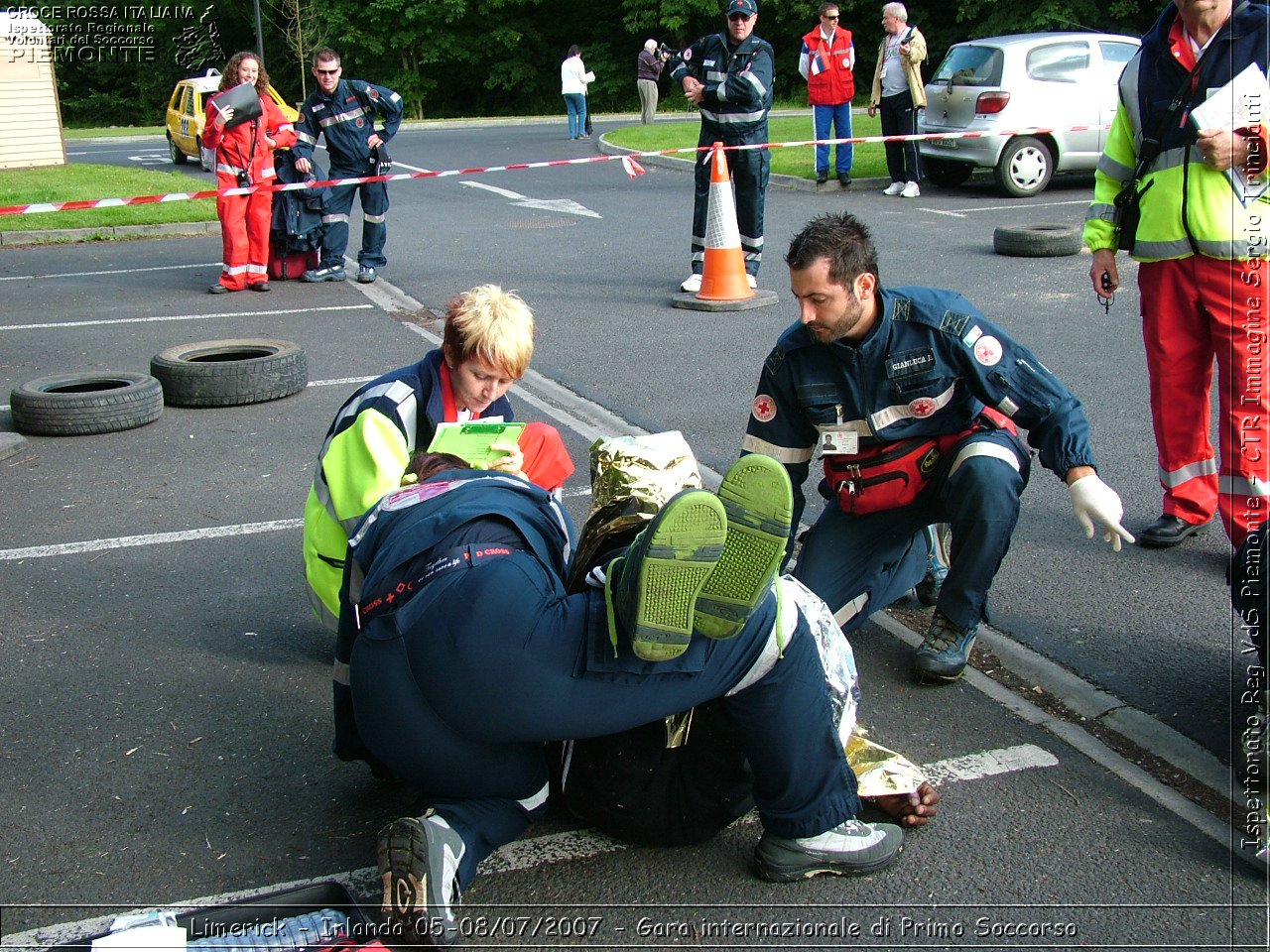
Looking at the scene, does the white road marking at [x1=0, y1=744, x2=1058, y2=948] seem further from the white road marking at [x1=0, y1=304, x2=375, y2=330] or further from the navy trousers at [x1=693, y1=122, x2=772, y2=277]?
the white road marking at [x1=0, y1=304, x2=375, y2=330]

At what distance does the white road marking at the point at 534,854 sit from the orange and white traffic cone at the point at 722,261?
652 cm

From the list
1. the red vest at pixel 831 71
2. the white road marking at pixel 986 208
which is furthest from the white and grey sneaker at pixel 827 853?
the red vest at pixel 831 71

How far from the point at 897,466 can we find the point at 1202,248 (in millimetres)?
1577

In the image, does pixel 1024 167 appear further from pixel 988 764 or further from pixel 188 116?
pixel 188 116

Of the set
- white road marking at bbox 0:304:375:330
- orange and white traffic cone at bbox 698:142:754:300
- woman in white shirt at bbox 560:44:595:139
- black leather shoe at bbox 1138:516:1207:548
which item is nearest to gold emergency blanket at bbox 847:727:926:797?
black leather shoe at bbox 1138:516:1207:548

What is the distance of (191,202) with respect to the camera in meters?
17.1

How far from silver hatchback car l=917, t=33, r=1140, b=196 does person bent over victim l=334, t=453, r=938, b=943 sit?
13447 millimetres

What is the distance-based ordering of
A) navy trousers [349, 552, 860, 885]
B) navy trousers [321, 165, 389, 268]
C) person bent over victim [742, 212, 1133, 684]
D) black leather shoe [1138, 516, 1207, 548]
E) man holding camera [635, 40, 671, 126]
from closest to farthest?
navy trousers [349, 552, 860, 885], person bent over victim [742, 212, 1133, 684], black leather shoe [1138, 516, 1207, 548], navy trousers [321, 165, 389, 268], man holding camera [635, 40, 671, 126]

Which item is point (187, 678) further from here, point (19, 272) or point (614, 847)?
point (19, 272)

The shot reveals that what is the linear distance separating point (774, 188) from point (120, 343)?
32.8 ft

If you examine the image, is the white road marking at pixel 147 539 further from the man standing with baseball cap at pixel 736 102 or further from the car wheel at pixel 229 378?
the man standing with baseball cap at pixel 736 102

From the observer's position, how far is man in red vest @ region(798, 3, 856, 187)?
1623cm

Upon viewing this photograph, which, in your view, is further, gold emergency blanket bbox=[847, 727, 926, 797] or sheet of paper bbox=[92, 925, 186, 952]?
gold emergency blanket bbox=[847, 727, 926, 797]

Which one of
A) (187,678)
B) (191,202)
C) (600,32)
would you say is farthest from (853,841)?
(600,32)
